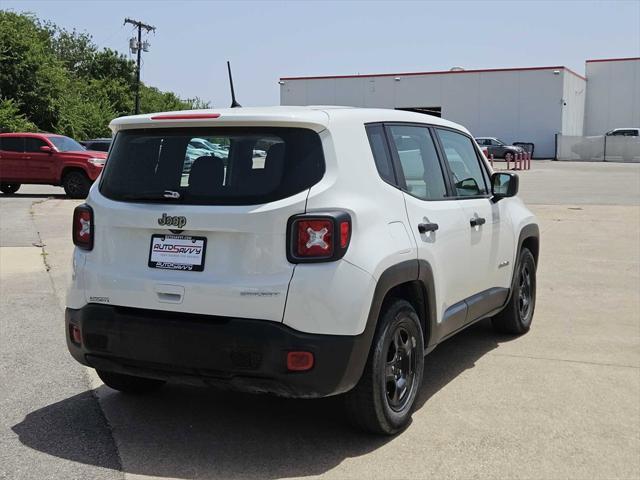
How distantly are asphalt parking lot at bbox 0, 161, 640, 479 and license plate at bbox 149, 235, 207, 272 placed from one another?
3.31ft

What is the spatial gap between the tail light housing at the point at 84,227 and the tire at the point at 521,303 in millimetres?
3534

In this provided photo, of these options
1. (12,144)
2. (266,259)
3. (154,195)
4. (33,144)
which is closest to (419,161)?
(266,259)

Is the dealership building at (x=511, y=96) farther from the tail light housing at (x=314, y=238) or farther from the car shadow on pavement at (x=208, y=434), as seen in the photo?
the tail light housing at (x=314, y=238)

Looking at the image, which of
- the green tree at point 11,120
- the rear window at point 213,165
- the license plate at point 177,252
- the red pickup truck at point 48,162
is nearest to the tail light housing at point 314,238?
the rear window at point 213,165

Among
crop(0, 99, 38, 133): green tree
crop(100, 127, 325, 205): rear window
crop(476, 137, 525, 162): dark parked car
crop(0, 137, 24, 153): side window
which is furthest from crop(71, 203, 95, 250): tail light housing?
crop(476, 137, 525, 162): dark parked car

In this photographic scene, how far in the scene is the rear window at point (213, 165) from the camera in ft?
12.6

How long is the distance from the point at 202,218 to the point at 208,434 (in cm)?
130

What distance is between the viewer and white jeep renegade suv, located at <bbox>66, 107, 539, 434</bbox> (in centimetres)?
372

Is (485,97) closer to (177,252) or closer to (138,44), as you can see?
(138,44)

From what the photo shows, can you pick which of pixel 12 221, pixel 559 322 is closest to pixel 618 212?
pixel 559 322

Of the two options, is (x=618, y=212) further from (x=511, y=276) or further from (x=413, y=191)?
(x=413, y=191)

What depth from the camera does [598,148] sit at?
53031 mm

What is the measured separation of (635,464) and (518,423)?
2.34ft

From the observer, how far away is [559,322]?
711 centimetres
